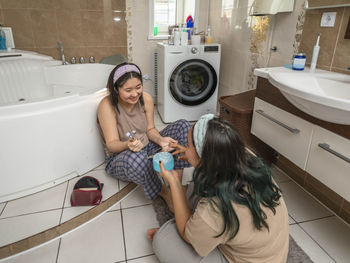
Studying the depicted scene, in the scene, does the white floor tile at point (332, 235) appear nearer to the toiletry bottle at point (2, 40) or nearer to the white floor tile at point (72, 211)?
the white floor tile at point (72, 211)

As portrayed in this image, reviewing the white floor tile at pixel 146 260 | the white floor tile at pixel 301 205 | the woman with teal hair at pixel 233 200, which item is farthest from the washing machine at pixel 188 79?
the woman with teal hair at pixel 233 200

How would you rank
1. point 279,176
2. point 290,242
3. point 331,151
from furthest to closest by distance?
point 279,176 < point 290,242 < point 331,151

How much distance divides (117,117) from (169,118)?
1420 mm

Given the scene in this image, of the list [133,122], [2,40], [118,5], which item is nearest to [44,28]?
[2,40]

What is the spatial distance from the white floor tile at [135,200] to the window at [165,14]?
2286 millimetres

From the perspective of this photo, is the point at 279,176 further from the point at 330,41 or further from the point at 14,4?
the point at 14,4

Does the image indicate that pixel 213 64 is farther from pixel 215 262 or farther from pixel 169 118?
pixel 215 262

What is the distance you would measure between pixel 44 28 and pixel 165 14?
4.99 ft

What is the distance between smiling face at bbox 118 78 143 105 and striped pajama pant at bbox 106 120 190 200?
0.33 metres

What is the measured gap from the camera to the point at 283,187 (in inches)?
78.3

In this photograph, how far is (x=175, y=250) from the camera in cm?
112

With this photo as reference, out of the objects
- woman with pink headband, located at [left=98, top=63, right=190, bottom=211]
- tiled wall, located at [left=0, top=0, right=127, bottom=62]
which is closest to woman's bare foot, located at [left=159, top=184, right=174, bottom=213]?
woman with pink headband, located at [left=98, top=63, right=190, bottom=211]

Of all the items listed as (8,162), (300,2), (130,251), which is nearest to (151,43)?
(300,2)

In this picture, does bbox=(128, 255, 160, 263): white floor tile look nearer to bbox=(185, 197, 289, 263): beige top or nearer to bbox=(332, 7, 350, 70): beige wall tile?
bbox=(185, 197, 289, 263): beige top
